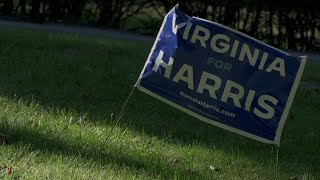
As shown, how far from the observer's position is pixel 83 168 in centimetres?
483

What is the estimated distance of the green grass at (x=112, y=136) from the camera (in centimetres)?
498

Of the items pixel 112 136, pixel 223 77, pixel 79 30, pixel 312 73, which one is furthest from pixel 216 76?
pixel 79 30

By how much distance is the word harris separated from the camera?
518cm

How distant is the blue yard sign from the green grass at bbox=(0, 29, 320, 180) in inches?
17.6

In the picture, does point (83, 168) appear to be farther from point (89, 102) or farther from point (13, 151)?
point (89, 102)

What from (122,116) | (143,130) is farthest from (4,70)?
(143,130)

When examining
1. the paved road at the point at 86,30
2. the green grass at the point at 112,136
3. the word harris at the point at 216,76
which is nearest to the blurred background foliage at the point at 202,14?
the paved road at the point at 86,30

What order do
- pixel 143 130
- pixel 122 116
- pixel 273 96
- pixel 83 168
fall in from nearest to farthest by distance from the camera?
pixel 83 168, pixel 273 96, pixel 143 130, pixel 122 116

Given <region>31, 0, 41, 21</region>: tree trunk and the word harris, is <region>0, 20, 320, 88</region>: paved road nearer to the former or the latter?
<region>31, 0, 41, 21</region>: tree trunk

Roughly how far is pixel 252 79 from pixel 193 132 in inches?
54.8

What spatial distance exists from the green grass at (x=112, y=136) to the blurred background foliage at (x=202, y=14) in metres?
5.89

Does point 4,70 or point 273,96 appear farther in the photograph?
point 4,70

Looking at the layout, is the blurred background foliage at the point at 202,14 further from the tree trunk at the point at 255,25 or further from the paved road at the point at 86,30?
the paved road at the point at 86,30

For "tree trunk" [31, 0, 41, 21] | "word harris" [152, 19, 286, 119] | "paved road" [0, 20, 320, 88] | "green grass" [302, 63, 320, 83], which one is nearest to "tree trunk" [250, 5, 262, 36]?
"paved road" [0, 20, 320, 88]
